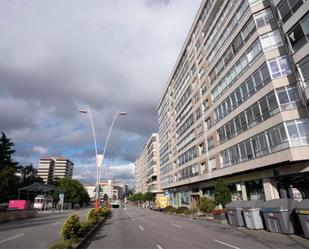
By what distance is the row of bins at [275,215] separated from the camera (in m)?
12.0

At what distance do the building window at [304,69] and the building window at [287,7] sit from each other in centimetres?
403

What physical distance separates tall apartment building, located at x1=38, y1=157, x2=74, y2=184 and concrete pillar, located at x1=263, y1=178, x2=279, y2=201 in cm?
15677

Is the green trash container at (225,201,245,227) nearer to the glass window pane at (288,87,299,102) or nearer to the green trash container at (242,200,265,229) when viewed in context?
the green trash container at (242,200,265,229)

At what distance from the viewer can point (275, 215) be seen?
14133 mm

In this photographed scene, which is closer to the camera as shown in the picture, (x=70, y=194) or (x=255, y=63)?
(x=255, y=63)

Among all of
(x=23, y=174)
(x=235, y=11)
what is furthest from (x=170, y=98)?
(x=23, y=174)

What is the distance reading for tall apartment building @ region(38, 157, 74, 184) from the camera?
17050 cm

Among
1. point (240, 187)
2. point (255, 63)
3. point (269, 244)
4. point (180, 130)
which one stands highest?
point (180, 130)

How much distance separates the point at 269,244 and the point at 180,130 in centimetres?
4271

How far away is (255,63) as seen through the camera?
23719mm

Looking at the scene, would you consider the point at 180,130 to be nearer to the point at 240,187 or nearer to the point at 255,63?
the point at 240,187

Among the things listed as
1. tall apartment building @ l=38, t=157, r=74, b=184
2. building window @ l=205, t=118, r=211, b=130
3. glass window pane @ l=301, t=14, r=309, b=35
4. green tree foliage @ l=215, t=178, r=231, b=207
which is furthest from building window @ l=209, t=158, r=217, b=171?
tall apartment building @ l=38, t=157, r=74, b=184

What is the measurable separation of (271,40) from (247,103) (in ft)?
19.8

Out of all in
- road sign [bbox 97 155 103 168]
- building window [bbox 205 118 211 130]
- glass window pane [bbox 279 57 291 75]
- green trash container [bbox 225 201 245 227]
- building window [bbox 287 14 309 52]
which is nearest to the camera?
green trash container [bbox 225 201 245 227]
